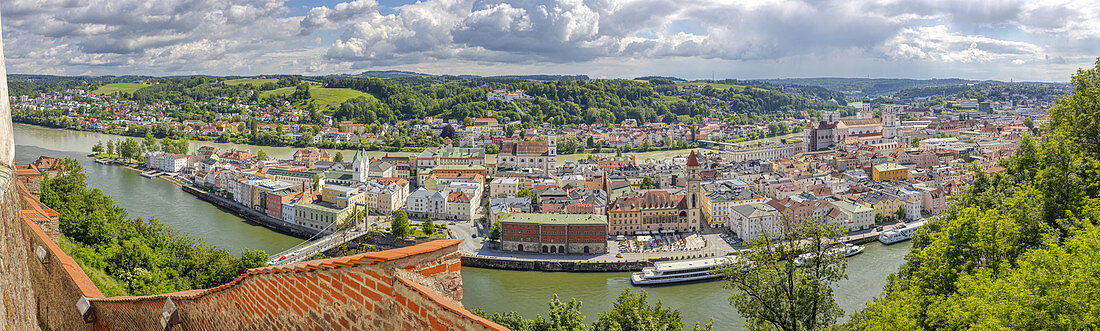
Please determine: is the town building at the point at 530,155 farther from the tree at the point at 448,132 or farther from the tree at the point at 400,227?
the tree at the point at 400,227

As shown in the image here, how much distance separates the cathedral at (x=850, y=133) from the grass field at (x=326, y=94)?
33161 mm

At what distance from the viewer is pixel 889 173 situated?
24172mm

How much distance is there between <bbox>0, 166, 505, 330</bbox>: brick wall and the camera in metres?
1.25

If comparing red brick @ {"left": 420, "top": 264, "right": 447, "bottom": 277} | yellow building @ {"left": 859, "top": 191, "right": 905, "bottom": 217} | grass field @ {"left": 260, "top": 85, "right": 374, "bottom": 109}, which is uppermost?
grass field @ {"left": 260, "top": 85, "right": 374, "bottom": 109}

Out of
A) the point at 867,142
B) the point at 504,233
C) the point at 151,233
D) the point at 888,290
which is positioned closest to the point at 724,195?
the point at 504,233

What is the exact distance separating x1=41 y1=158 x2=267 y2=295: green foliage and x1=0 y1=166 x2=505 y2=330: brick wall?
5.01m

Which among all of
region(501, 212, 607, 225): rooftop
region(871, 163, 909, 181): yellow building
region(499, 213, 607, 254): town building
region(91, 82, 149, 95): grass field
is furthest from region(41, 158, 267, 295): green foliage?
region(91, 82, 149, 95): grass field

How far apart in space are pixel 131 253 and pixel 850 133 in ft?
129

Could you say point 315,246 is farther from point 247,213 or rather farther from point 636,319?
point 636,319

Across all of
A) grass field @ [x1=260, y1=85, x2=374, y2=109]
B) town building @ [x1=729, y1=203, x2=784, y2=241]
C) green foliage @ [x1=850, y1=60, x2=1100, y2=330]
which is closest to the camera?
green foliage @ [x1=850, y1=60, x2=1100, y2=330]

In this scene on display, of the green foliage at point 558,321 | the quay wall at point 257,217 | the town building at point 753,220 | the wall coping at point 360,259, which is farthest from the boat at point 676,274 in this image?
the wall coping at point 360,259

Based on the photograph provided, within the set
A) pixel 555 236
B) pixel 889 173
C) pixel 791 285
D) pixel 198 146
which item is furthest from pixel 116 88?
pixel 791 285

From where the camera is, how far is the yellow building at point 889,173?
23.9 metres

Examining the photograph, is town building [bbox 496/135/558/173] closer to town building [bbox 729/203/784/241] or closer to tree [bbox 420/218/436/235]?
tree [bbox 420/218/436/235]
